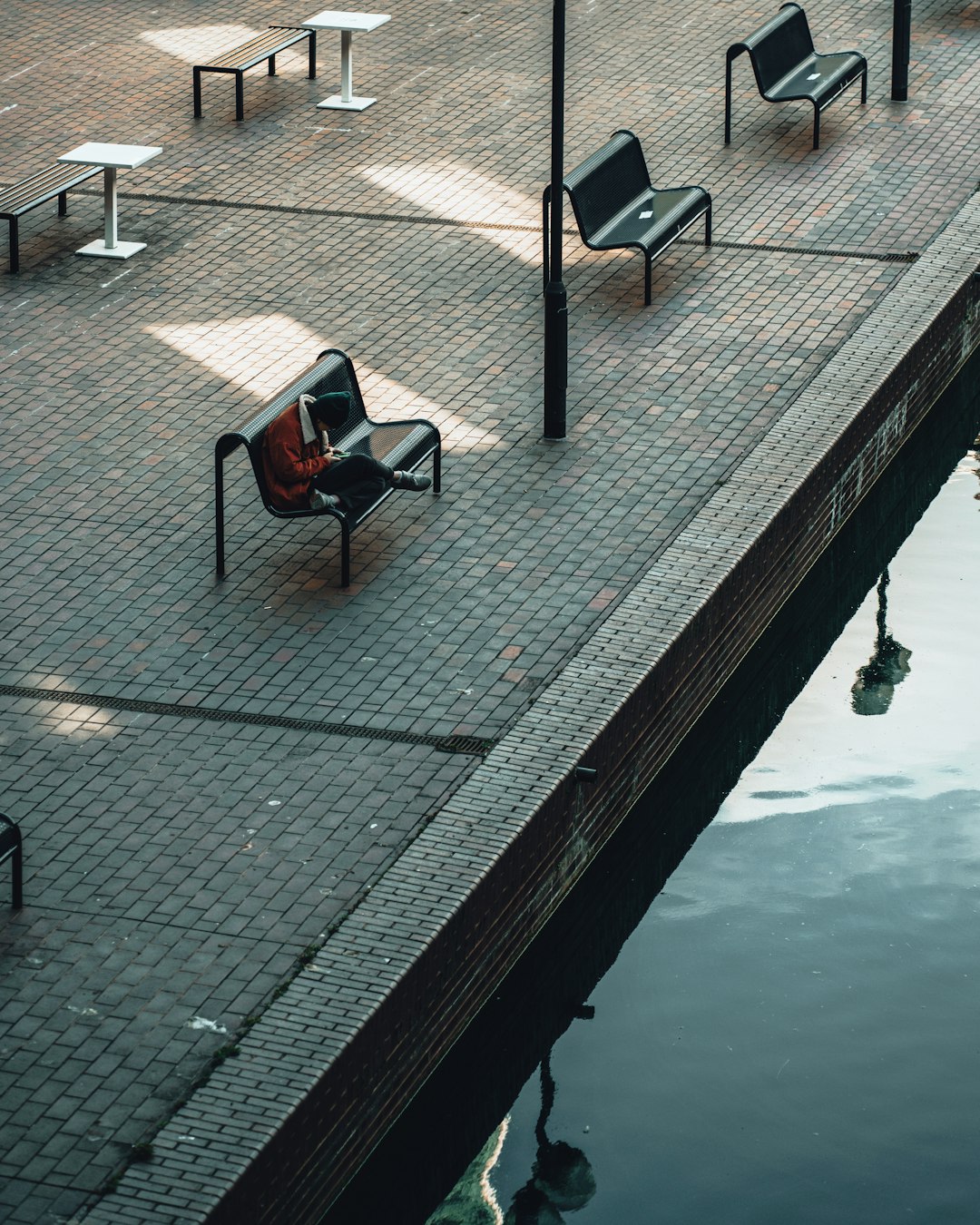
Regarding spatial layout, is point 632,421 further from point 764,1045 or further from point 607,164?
point 764,1045

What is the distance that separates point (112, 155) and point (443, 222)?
2.40 m

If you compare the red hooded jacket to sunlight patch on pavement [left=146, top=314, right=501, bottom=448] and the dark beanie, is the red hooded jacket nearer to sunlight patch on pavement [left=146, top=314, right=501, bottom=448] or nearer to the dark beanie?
the dark beanie

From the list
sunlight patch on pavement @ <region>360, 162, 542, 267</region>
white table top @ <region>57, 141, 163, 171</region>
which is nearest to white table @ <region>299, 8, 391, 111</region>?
sunlight patch on pavement @ <region>360, 162, 542, 267</region>

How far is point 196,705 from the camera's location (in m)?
10.2

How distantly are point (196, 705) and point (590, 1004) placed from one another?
2320 millimetres

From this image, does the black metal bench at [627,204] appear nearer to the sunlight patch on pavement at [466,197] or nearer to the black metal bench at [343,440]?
the sunlight patch on pavement at [466,197]

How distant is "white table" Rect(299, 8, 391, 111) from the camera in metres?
18.7

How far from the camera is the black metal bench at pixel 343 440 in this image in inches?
444

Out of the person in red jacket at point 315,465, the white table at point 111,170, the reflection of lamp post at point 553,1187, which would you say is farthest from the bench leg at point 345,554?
the white table at point 111,170

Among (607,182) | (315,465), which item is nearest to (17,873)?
(315,465)

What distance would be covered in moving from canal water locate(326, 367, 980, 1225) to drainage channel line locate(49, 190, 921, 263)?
3896mm

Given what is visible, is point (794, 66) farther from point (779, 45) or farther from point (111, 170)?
point (111, 170)

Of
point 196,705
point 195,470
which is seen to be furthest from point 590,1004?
point 195,470

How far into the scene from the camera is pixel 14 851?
8688 millimetres
